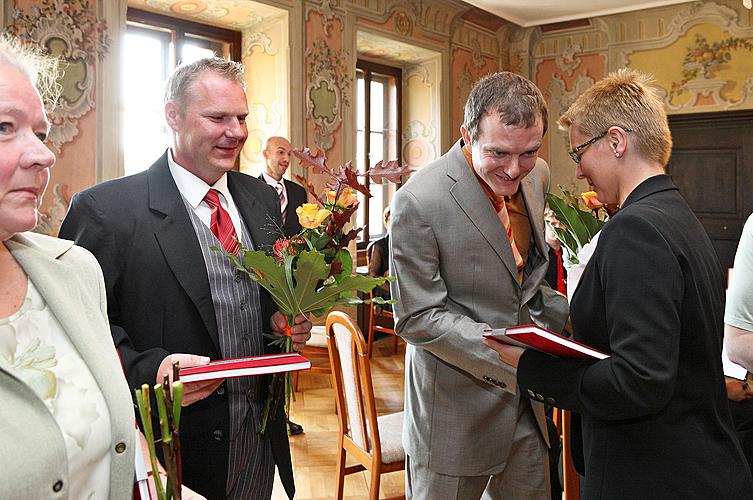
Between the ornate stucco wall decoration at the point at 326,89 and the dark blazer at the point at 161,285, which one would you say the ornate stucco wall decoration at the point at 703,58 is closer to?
the ornate stucco wall decoration at the point at 326,89

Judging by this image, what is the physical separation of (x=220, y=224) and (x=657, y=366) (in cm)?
114

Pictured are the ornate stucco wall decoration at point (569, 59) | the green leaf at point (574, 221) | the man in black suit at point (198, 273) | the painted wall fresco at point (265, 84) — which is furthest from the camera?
the ornate stucco wall decoration at point (569, 59)

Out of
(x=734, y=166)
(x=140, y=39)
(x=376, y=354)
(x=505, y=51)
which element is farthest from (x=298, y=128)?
(x=734, y=166)

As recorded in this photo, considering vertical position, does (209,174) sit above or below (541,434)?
above

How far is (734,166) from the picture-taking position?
25.5ft

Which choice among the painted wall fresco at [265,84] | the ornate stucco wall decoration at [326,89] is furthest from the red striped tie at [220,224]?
the ornate stucco wall decoration at [326,89]

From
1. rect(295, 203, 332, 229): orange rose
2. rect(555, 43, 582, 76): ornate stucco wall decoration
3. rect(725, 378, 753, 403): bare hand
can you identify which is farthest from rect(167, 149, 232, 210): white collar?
rect(555, 43, 582, 76): ornate stucco wall decoration

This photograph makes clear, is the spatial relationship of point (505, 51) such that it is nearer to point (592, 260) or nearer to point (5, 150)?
point (592, 260)

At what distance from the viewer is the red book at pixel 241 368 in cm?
125

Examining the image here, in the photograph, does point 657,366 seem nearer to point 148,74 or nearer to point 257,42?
point 148,74

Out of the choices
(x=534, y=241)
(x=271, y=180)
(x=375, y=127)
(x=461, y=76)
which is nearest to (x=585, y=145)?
(x=534, y=241)

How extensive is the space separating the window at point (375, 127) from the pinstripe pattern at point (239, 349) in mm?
5623

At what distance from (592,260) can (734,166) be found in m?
7.26

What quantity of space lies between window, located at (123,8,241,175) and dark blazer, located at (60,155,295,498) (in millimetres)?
3852
